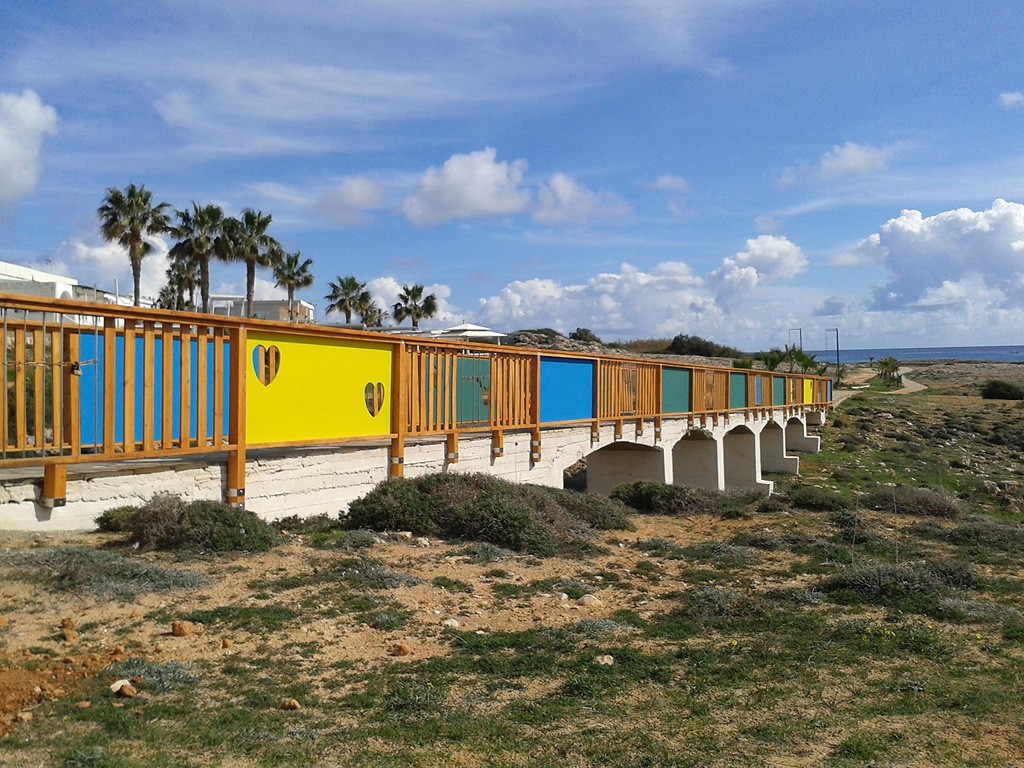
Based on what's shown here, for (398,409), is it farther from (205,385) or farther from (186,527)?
(186,527)

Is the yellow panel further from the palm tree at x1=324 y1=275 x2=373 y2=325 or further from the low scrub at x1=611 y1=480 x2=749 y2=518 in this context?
the palm tree at x1=324 y1=275 x2=373 y2=325

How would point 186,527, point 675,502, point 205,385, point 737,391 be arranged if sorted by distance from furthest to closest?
1. point 737,391
2. point 675,502
3. point 205,385
4. point 186,527

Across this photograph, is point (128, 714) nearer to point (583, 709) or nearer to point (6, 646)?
point (6, 646)

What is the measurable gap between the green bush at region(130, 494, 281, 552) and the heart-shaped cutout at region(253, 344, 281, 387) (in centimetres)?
154

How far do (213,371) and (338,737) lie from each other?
5.64 m

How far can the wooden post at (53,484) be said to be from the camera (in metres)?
7.76

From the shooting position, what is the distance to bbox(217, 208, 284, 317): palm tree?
149 feet

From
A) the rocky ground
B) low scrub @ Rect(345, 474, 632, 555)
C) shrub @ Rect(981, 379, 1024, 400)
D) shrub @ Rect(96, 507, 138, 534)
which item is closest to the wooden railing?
shrub @ Rect(96, 507, 138, 534)

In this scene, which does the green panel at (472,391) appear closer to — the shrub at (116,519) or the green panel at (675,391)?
the shrub at (116,519)

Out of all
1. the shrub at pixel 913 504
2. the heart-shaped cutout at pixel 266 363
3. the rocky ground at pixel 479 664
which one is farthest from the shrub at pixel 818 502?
the heart-shaped cutout at pixel 266 363

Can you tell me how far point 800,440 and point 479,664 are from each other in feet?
125

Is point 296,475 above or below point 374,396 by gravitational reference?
below

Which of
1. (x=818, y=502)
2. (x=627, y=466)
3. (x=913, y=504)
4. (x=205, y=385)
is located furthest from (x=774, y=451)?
(x=205, y=385)

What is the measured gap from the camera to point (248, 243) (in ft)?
151
